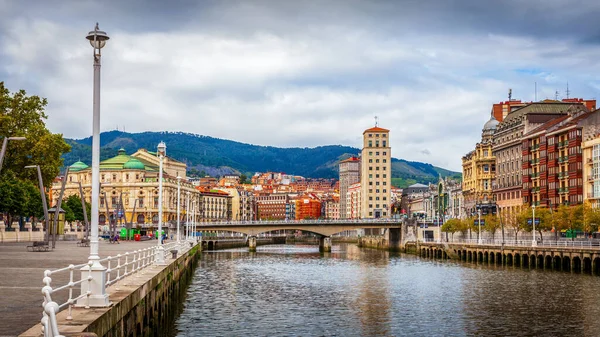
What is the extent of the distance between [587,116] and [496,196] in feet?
138

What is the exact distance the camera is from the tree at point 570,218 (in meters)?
94.8

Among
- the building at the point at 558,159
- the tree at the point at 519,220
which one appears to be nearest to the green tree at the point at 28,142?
the tree at the point at 519,220

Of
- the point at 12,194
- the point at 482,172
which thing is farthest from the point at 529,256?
the point at 482,172

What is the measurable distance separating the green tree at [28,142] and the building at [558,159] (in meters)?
68.6

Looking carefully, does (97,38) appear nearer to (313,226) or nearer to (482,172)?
(313,226)

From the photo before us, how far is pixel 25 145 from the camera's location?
93.5 meters

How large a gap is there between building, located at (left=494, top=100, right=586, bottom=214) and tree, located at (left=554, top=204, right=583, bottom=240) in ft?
114

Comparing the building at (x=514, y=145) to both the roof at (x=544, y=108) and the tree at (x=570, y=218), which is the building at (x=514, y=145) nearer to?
the roof at (x=544, y=108)

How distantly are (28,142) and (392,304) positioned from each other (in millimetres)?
58185

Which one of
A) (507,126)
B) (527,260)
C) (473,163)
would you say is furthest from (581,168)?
(473,163)

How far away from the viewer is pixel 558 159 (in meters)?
119

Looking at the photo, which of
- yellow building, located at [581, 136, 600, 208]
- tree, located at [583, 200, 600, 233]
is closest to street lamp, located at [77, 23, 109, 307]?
tree, located at [583, 200, 600, 233]

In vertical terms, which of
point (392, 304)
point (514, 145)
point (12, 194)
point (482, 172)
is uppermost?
point (514, 145)

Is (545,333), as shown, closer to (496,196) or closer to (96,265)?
(96,265)
